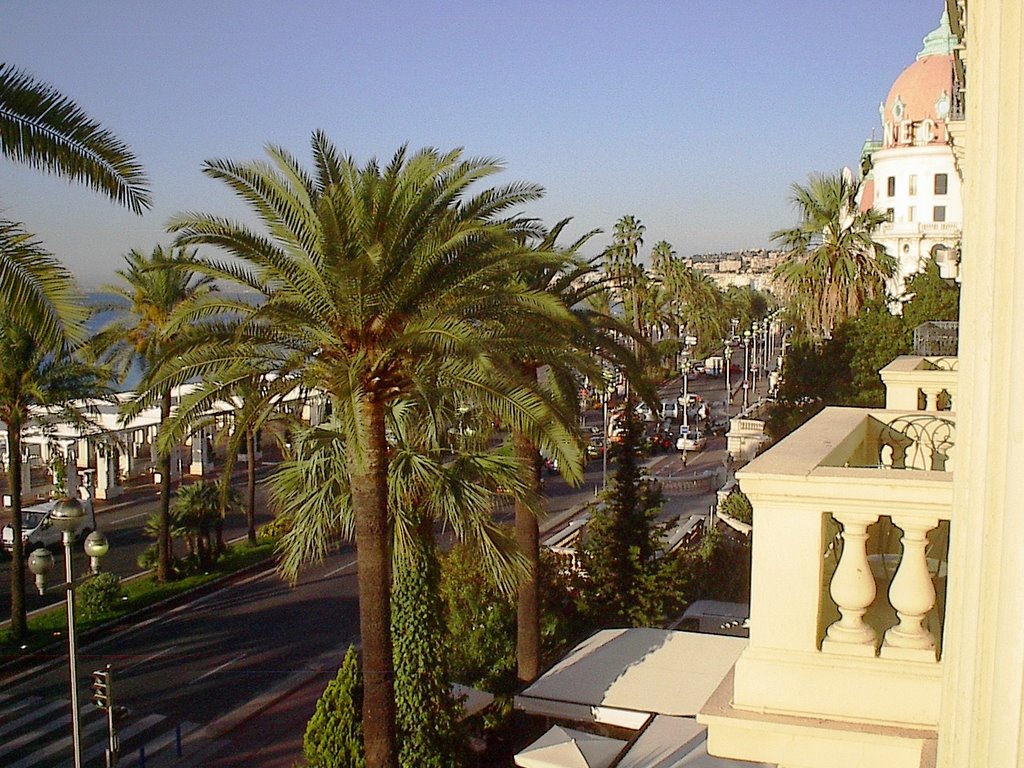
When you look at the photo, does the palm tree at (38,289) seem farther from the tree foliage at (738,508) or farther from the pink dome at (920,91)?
the pink dome at (920,91)

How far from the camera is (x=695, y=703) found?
11562 millimetres

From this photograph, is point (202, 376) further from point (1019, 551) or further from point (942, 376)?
point (1019, 551)

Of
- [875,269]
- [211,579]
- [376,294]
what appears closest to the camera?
[376,294]

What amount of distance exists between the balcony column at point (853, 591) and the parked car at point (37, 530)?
2350 centimetres

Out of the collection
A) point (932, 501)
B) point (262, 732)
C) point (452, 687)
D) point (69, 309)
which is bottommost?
point (262, 732)

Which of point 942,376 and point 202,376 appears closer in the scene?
point 942,376

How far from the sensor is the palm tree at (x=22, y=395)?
58.5 feet

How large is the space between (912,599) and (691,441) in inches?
1591

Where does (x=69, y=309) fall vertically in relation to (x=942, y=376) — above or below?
above

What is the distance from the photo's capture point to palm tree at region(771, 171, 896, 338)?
81.5 feet

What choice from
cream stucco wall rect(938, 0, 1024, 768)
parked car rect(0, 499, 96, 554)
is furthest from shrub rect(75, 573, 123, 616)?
cream stucco wall rect(938, 0, 1024, 768)

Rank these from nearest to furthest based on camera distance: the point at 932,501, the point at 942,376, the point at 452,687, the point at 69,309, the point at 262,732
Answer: the point at 932,501
the point at 942,376
the point at 69,309
the point at 452,687
the point at 262,732

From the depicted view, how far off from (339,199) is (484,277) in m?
1.75

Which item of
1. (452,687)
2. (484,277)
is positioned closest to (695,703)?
(452,687)
